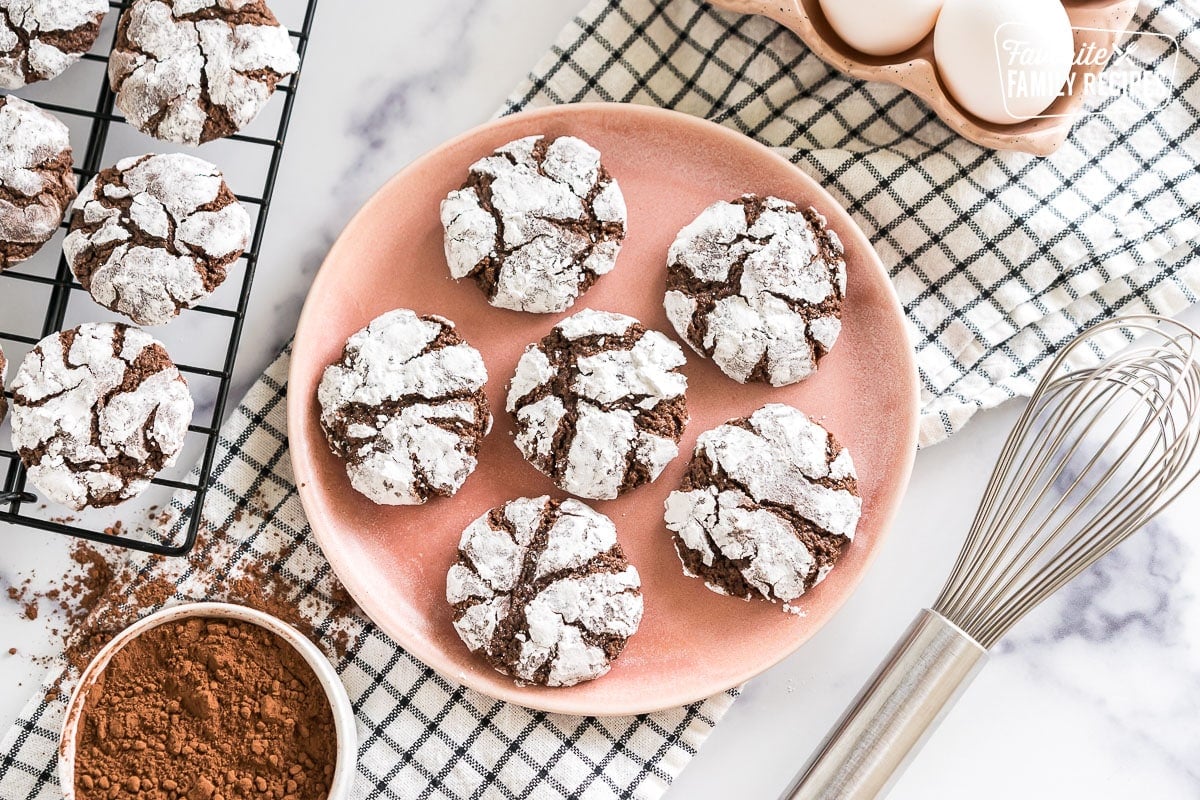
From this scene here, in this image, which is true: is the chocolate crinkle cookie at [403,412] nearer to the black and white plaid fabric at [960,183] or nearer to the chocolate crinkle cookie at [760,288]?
the chocolate crinkle cookie at [760,288]

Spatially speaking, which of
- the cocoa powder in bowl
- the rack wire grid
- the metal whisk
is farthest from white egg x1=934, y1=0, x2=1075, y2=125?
the cocoa powder in bowl

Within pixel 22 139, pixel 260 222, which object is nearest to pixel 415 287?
pixel 260 222

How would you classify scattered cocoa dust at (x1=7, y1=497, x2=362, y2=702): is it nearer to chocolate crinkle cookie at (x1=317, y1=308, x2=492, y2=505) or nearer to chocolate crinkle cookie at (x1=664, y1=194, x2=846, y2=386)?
chocolate crinkle cookie at (x1=317, y1=308, x2=492, y2=505)

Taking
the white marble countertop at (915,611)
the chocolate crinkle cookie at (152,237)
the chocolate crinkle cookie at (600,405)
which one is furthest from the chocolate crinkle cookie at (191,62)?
the chocolate crinkle cookie at (600,405)

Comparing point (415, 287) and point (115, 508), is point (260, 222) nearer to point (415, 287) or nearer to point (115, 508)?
point (415, 287)

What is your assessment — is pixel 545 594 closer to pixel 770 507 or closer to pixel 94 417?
pixel 770 507
